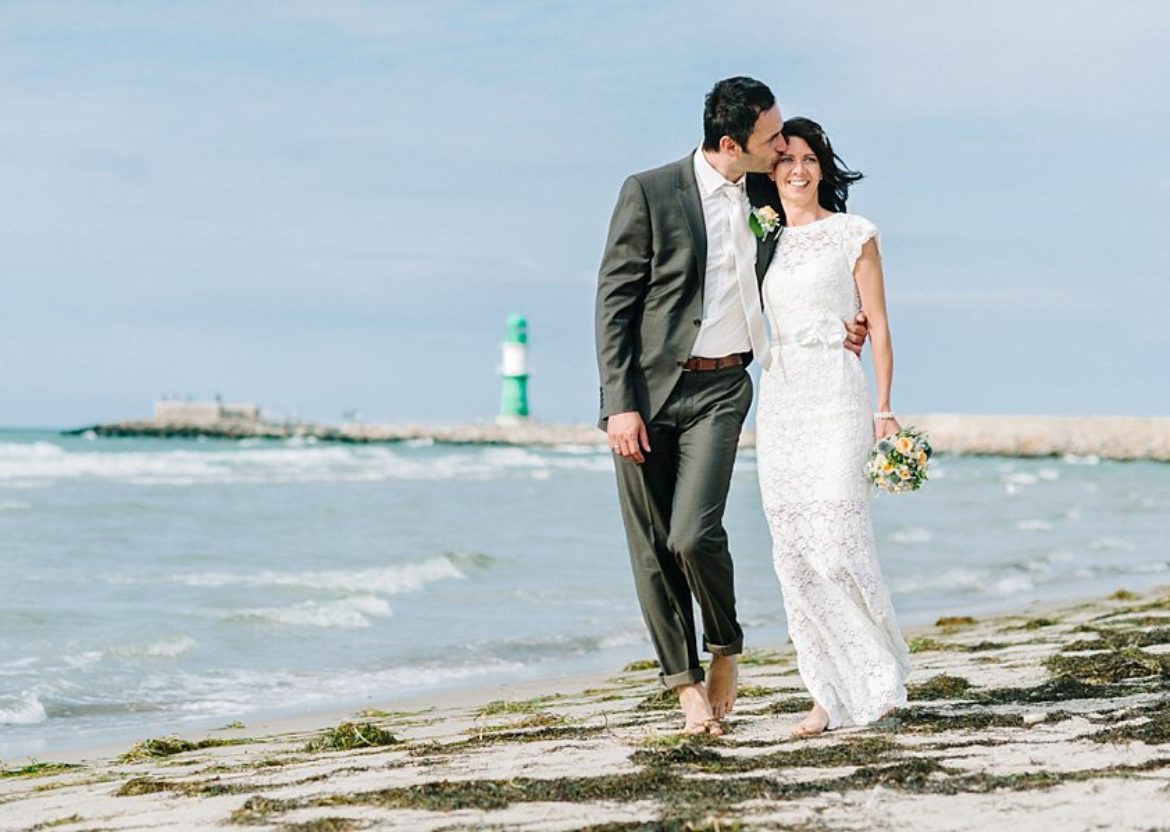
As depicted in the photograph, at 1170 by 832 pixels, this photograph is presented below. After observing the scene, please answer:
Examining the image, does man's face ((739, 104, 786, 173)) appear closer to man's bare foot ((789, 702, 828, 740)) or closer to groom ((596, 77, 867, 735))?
groom ((596, 77, 867, 735))

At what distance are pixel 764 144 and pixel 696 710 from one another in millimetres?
1806

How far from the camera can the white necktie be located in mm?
4879

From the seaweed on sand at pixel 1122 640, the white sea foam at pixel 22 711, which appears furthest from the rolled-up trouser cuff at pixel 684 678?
the white sea foam at pixel 22 711

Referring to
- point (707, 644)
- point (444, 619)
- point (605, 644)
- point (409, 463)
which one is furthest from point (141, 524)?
point (409, 463)

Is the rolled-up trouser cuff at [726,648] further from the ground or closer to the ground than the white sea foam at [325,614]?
further from the ground

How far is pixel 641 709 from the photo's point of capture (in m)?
6.43

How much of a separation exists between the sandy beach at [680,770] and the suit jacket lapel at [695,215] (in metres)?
1.46

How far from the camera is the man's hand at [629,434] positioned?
188 inches

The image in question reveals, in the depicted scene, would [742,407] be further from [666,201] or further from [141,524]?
[141,524]

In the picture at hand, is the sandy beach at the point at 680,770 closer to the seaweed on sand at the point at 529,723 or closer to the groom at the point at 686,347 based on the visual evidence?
the seaweed on sand at the point at 529,723

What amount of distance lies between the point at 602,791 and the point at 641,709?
97.5 inches

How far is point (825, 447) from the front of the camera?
4.89 meters

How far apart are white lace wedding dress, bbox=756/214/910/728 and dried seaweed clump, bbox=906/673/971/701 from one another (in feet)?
2.79

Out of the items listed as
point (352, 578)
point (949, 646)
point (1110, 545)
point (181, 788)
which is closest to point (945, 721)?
point (181, 788)
